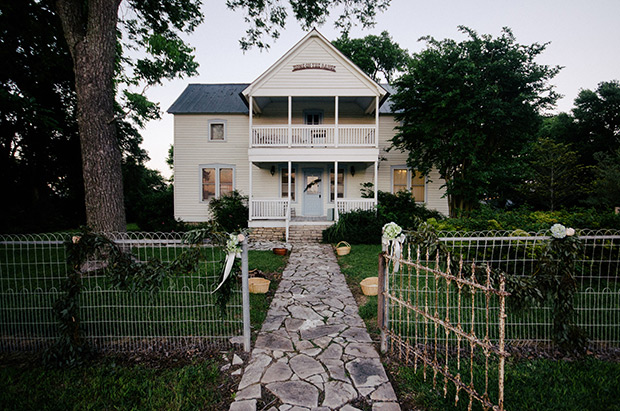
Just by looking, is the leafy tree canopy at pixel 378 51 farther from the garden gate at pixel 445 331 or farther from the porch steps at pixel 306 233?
the garden gate at pixel 445 331

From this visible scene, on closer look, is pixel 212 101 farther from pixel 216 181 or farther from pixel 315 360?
pixel 315 360

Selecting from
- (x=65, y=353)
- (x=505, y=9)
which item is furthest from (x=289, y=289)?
(x=505, y=9)

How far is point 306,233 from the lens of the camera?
36.6 feet

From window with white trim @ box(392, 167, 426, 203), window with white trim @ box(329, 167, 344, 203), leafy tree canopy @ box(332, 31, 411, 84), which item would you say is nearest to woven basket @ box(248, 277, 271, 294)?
window with white trim @ box(329, 167, 344, 203)

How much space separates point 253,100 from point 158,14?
454cm

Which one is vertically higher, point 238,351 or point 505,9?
point 505,9

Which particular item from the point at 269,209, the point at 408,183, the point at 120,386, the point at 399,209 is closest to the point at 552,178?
the point at 408,183

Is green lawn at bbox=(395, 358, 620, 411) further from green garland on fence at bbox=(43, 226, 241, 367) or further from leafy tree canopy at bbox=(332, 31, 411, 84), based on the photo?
leafy tree canopy at bbox=(332, 31, 411, 84)

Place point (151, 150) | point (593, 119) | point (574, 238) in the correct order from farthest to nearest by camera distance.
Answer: point (151, 150)
point (593, 119)
point (574, 238)

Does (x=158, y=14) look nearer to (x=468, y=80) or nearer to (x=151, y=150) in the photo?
(x=468, y=80)

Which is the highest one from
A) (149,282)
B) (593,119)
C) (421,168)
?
(593,119)

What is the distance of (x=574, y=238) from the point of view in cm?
305

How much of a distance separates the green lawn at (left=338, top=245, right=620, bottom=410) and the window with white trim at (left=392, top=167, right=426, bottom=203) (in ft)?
37.9

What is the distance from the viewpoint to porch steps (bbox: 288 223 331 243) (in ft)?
36.1
